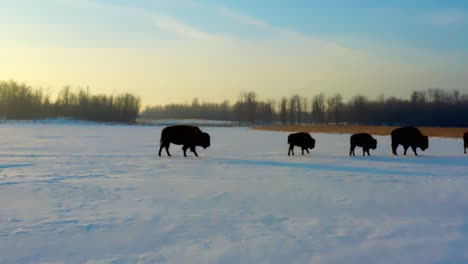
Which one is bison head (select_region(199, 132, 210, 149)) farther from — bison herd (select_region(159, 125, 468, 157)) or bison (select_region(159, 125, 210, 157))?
bison (select_region(159, 125, 210, 157))

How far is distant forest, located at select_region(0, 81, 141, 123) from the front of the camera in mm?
126000

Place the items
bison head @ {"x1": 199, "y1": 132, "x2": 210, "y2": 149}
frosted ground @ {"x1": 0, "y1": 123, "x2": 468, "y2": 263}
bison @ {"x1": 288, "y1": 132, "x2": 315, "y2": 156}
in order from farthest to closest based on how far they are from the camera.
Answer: bison @ {"x1": 288, "y1": 132, "x2": 315, "y2": 156} → bison head @ {"x1": 199, "y1": 132, "x2": 210, "y2": 149} → frosted ground @ {"x1": 0, "y1": 123, "x2": 468, "y2": 263}

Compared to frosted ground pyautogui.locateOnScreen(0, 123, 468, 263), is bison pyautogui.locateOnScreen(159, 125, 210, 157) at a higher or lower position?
higher

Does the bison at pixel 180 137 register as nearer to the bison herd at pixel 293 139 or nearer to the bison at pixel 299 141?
the bison herd at pixel 293 139

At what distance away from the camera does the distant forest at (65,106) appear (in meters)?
126

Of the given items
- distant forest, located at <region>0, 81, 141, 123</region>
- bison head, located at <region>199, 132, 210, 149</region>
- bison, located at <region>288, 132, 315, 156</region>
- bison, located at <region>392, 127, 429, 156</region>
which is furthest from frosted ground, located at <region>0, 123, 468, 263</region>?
distant forest, located at <region>0, 81, 141, 123</region>

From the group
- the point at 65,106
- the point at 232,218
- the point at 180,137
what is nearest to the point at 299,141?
the point at 180,137

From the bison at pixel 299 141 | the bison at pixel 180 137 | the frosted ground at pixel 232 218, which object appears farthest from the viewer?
the bison at pixel 299 141

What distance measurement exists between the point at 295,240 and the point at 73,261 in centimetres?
276

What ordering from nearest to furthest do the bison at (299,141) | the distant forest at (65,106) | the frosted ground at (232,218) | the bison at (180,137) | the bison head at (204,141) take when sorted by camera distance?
the frosted ground at (232,218)
the bison at (180,137)
the bison head at (204,141)
the bison at (299,141)
the distant forest at (65,106)

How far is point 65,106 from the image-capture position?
14650 cm

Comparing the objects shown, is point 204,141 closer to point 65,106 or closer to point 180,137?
point 180,137

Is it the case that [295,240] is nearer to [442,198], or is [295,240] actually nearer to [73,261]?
[73,261]

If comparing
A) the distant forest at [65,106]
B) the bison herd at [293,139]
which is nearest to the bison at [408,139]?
the bison herd at [293,139]
